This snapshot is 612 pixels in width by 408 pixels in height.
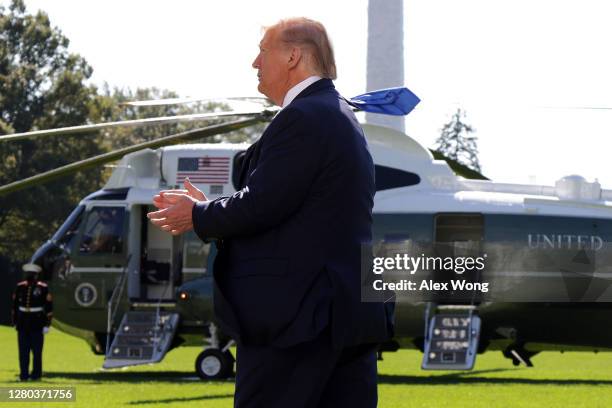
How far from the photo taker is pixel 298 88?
3.93m

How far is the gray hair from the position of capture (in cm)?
387

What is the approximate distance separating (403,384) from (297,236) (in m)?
13.0

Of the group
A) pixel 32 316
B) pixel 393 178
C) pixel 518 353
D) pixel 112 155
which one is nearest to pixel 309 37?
pixel 112 155

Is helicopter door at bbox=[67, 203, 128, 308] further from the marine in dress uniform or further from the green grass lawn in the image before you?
the green grass lawn

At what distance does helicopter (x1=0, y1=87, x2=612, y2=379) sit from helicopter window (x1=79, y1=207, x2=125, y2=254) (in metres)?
0.02

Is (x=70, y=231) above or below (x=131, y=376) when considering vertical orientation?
above

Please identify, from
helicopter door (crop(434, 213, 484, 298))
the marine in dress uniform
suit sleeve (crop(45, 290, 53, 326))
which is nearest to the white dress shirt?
helicopter door (crop(434, 213, 484, 298))

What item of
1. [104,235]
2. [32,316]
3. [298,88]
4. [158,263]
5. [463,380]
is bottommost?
[463,380]

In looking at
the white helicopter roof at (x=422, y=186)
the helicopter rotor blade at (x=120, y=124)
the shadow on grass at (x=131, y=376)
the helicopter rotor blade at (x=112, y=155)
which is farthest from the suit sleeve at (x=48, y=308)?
the helicopter rotor blade at (x=120, y=124)

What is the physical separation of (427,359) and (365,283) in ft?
43.2

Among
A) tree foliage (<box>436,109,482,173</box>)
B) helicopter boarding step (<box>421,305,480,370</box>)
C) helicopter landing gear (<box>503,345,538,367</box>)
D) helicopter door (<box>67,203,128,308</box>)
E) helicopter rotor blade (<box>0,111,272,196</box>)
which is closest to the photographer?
helicopter rotor blade (<box>0,111,272,196</box>)

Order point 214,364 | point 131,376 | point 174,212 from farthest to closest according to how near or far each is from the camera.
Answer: point 131,376 → point 214,364 → point 174,212

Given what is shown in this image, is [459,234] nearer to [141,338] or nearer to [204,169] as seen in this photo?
[204,169]

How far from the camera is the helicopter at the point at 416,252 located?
17.0 meters
